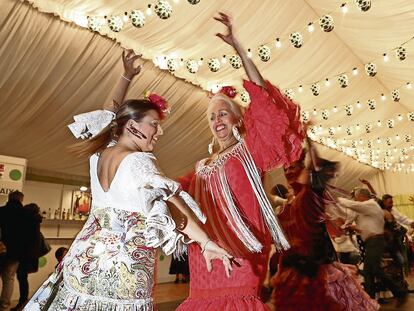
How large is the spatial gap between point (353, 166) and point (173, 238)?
11137mm

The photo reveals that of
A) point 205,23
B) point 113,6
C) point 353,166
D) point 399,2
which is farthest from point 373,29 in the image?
point 353,166

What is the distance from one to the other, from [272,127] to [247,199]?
0.28 m

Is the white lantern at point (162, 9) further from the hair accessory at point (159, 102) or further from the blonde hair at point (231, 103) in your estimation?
the hair accessory at point (159, 102)

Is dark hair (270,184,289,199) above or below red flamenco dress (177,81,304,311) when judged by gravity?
above

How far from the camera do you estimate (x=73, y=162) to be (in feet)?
20.1

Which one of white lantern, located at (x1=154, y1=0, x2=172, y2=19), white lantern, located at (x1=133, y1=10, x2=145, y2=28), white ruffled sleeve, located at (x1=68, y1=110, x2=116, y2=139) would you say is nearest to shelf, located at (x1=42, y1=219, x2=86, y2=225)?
white lantern, located at (x1=133, y1=10, x2=145, y2=28)

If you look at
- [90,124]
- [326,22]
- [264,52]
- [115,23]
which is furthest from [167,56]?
[90,124]

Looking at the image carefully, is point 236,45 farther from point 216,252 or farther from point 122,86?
point 216,252

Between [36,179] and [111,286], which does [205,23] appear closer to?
[36,179]

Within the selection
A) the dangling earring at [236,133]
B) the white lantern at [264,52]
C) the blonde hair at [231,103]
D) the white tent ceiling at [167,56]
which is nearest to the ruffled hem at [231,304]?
the dangling earring at [236,133]

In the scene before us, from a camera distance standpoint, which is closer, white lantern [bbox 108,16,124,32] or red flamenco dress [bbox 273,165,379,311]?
red flamenco dress [bbox 273,165,379,311]

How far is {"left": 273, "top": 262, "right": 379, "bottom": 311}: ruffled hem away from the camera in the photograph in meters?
2.33

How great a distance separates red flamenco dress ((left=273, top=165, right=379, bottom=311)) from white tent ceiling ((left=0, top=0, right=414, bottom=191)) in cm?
81

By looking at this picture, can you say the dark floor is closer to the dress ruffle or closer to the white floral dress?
the dress ruffle
